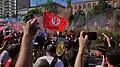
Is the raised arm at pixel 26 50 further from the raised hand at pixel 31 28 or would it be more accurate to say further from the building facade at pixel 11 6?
the building facade at pixel 11 6

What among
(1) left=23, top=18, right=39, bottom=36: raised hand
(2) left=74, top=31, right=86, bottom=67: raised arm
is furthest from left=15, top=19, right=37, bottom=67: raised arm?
(2) left=74, top=31, right=86, bottom=67: raised arm

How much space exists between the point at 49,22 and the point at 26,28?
986cm

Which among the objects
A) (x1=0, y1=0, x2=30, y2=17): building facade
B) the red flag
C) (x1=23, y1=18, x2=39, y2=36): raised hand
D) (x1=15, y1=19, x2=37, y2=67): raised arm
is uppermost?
(x1=23, y1=18, x2=39, y2=36): raised hand

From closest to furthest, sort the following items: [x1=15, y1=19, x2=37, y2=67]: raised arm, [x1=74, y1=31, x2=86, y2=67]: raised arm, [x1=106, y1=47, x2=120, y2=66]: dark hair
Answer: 1. [x1=15, y1=19, x2=37, y2=67]: raised arm
2. [x1=106, y1=47, x2=120, y2=66]: dark hair
3. [x1=74, y1=31, x2=86, y2=67]: raised arm

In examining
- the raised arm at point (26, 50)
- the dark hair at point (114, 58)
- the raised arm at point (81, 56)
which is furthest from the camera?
the raised arm at point (81, 56)

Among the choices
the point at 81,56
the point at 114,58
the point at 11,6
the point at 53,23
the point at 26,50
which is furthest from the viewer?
the point at 11,6

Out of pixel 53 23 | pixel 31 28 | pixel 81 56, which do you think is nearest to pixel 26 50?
pixel 31 28

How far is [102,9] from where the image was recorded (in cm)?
8638

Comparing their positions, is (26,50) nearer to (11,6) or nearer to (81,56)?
(81,56)

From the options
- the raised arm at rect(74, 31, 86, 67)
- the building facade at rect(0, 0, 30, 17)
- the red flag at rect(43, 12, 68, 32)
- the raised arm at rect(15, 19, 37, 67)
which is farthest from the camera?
the building facade at rect(0, 0, 30, 17)

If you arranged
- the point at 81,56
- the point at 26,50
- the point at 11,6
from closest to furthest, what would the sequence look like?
1. the point at 26,50
2. the point at 81,56
3. the point at 11,6

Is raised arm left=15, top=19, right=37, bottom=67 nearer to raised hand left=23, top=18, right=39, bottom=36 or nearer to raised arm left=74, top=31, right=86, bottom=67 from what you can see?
raised hand left=23, top=18, right=39, bottom=36

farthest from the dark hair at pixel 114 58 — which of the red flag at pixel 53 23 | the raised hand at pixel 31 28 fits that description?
the red flag at pixel 53 23

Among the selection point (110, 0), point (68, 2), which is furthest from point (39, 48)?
point (110, 0)
